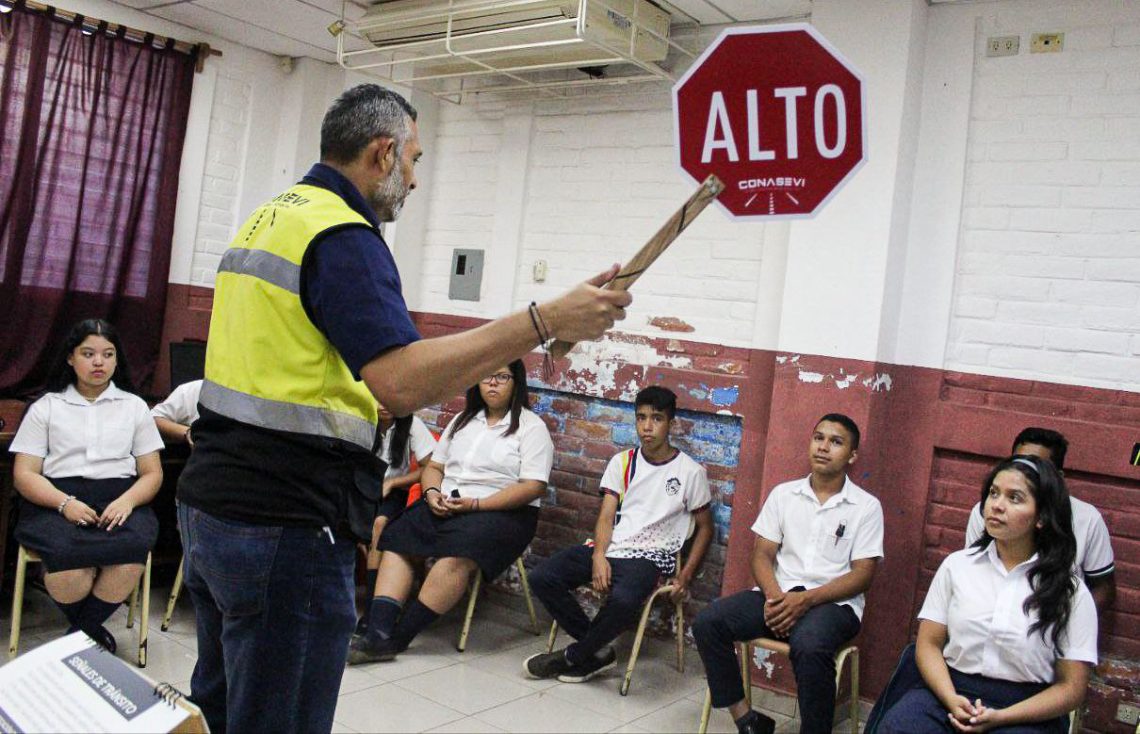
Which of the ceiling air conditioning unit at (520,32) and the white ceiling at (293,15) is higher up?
the white ceiling at (293,15)

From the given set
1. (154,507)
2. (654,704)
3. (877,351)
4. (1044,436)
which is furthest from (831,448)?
(154,507)

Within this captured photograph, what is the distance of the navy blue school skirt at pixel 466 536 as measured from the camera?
395 centimetres

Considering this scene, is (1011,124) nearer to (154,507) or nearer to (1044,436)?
(1044,436)

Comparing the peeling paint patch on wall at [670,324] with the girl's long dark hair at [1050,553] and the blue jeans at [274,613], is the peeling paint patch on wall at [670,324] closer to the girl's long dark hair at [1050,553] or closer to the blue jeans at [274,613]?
the girl's long dark hair at [1050,553]

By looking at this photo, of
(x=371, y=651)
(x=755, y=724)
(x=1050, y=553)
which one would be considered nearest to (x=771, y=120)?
(x=1050, y=553)

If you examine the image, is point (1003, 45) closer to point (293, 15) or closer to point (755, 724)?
point (755, 724)

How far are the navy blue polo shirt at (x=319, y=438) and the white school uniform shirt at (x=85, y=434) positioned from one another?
7.48 ft

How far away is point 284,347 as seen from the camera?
4.76 ft

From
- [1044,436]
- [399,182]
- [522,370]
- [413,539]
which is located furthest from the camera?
[522,370]

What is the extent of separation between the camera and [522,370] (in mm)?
4398

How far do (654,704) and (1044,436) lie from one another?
1717 mm

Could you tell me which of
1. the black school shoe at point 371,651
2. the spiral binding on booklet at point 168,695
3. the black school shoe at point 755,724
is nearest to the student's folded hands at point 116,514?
the black school shoe at point 371,651

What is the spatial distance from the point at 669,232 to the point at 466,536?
2841 mm

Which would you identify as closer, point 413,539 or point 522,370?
point 413,539
